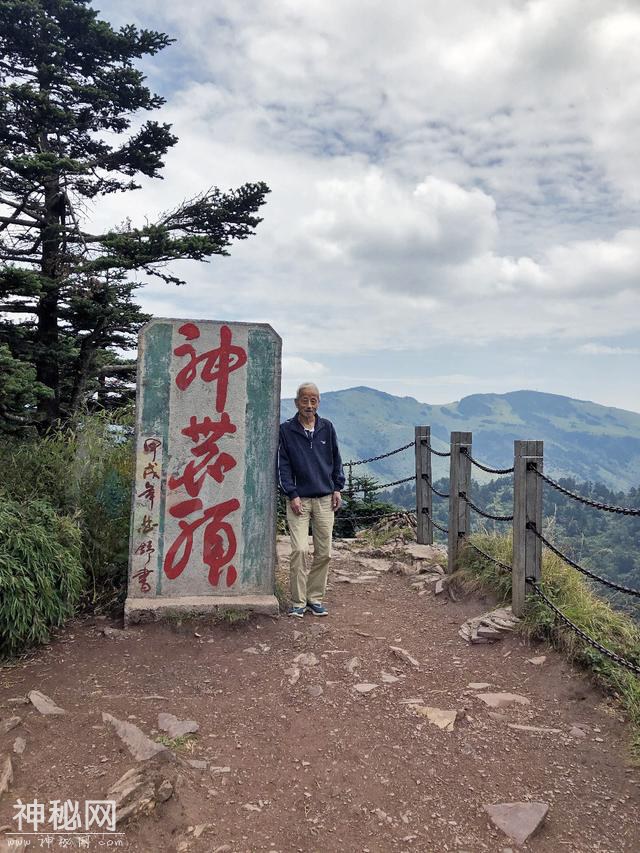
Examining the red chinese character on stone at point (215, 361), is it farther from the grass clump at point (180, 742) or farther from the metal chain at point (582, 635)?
the metal chain at point (582, 635)

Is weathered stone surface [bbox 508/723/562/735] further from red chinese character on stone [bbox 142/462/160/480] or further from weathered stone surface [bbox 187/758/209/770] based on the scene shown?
red chinese character on stone [bbox 142/462/160/480]

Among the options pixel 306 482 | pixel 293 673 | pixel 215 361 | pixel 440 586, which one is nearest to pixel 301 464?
pixel 306 482

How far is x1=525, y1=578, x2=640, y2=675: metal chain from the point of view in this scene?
3762 mm

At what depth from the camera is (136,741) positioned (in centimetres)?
309

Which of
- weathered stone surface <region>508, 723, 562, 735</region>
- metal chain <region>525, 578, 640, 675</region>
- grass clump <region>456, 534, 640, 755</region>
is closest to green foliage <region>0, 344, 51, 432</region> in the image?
grass clump <region>456, 534, 640, 755</region>

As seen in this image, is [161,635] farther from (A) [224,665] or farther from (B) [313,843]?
(B) [313,843]

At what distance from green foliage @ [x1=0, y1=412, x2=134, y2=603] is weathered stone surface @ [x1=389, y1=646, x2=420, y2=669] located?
244cm

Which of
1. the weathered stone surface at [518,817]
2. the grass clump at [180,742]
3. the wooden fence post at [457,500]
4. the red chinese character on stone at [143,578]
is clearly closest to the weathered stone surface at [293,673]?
the grass clump at [180,742]

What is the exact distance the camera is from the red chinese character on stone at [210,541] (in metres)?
5.13

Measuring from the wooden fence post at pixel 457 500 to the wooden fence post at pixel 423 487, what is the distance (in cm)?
145

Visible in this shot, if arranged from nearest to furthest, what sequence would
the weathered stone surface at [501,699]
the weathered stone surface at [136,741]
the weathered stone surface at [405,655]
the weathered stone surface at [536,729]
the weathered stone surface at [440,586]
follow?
the weathered stone surface at [136,741] < the weathered stone surface at [536,729] < the weathered stone surface at [501,699] < the weathered stone surface at [405,655] < the weathered stone surface at [440,586]

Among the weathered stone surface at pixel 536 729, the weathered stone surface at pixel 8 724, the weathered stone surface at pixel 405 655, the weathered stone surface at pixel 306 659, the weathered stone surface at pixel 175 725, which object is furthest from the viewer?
the weathered stone surface at pixel 405 655

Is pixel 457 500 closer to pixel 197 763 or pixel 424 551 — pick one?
pixel 424 551

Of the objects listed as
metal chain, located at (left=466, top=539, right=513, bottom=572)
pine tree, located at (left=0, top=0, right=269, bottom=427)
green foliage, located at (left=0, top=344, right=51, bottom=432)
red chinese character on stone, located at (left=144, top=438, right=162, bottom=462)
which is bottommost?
metal chain, located at (left=466, top=539, right=513, bottom=572)
